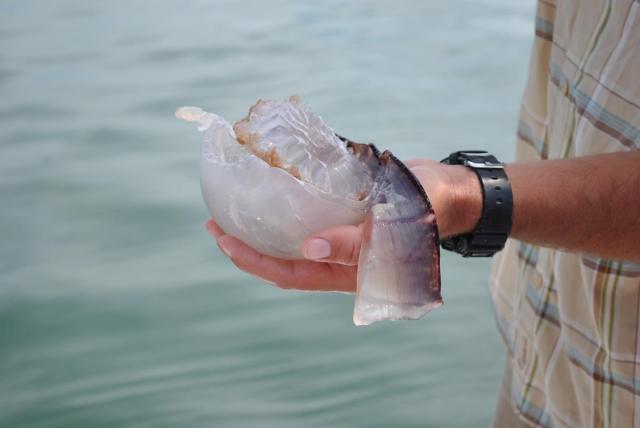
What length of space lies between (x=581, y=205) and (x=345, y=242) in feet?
0.87

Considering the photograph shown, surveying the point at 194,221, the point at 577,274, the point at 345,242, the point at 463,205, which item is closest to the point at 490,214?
the point at 463,205

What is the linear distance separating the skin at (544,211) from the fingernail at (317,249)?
0.02m

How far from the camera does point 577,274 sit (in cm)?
120

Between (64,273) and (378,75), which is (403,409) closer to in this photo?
(64,273)

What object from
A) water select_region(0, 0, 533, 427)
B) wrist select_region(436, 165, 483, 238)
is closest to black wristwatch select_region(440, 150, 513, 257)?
wrist select_region(436, 165, 483, 238)

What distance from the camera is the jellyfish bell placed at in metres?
0.94

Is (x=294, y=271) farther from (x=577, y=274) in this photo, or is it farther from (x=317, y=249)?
(x=577, y=274)

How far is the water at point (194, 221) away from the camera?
2.36 meters

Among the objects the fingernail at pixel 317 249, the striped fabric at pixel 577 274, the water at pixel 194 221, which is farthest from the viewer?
the water at pixel 194 221

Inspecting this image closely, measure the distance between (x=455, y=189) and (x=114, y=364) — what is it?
65.2 inches

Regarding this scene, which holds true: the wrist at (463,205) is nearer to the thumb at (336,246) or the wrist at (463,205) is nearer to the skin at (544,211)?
the skin at (544,211)

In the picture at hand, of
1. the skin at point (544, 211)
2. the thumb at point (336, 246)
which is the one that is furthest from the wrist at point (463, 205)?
the thumb at point (336, 246)

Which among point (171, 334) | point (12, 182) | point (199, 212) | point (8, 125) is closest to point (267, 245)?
point (171, 334)

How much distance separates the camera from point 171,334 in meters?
2.56
